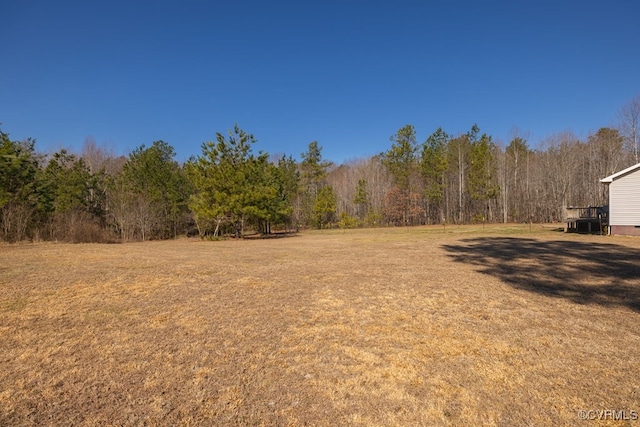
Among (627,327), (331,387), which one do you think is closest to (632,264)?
(627,327)

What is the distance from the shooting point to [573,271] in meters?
8.63

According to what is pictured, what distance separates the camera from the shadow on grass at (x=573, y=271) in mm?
6348

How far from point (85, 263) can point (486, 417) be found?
1164 centimetres

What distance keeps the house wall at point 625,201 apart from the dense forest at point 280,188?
19.6 metres

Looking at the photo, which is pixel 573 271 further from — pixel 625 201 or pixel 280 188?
pixel 280 188

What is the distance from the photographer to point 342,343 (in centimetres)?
402

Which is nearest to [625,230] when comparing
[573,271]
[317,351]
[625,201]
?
[625,201]

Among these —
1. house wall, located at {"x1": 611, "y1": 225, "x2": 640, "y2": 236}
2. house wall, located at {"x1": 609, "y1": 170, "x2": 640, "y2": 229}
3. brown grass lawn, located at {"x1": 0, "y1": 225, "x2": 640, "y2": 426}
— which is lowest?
brown grass lawn, located at {"x1": 0, "y1": 225, "x2": 640, "y2": 426}

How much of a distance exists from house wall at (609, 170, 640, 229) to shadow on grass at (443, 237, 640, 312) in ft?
21.3

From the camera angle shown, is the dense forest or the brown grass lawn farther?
the dense forest

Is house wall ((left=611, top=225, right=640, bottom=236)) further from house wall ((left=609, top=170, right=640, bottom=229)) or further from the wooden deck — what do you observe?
the wooden deck

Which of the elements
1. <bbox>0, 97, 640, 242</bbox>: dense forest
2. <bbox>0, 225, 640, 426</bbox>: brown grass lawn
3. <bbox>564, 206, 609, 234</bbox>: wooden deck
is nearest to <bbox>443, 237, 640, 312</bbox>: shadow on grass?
<bbox>0, 225, 640, 426</bbox>: brown grass lawn

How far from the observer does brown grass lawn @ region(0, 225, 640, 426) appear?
2629mm

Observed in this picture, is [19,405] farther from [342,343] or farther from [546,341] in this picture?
[546,341]
